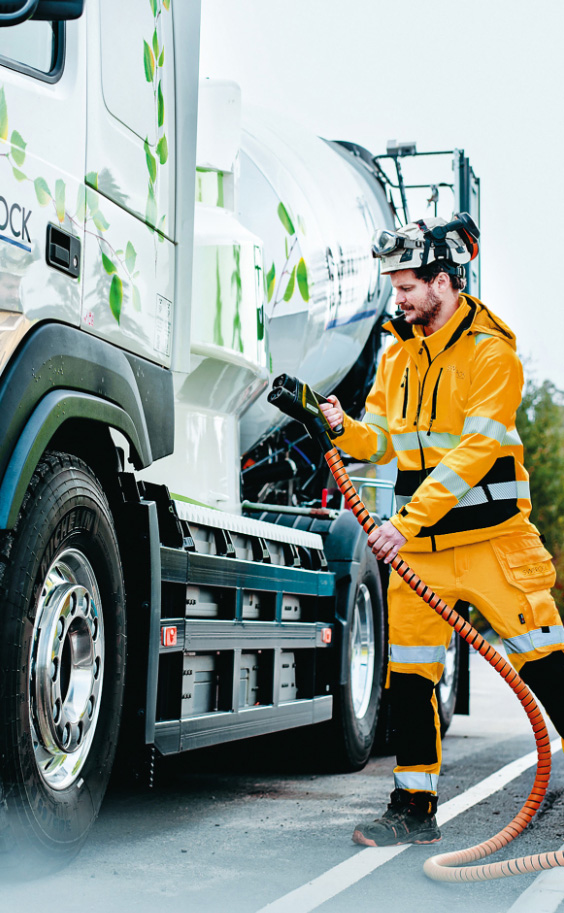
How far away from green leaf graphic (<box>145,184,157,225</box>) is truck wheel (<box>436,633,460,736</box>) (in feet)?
15.3

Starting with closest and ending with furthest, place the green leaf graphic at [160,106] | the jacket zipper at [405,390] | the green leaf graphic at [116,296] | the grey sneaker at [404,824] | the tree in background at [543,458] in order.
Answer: the green leaf graphic at [116,296] < the green leaf graphic at [160,106] < the grey sneaker at [404,824] < the jacket zipper at [405,390] < the tree in background at [543,458]

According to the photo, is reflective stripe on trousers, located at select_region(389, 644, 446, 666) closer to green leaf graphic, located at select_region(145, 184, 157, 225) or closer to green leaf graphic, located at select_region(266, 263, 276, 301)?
green leaf graphic, located at select_region(145, 184, 157, 225)

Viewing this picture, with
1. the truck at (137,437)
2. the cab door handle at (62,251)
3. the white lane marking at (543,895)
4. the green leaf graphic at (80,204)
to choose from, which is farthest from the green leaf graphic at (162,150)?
the white lane marking at (543,895)

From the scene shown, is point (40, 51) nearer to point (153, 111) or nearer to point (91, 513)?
point (153, 111)

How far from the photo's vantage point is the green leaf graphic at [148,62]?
387cm

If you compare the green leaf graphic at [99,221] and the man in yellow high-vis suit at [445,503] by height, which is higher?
the green leaf graphic at [99,221]

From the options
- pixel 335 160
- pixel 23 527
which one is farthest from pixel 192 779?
pixel 335 160

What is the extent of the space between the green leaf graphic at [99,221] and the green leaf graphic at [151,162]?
0.43m

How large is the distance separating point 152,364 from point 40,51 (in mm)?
1109

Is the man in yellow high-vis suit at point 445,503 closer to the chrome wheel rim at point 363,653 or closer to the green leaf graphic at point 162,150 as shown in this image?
the green leaf graphic at point 162,150

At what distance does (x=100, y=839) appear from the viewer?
171 inches

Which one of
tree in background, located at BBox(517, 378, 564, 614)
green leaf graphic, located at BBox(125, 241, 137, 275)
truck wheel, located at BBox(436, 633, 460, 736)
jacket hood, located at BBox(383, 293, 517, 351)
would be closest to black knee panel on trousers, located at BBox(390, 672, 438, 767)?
jacket hood, located at BBox(383, 293, 517, 351)

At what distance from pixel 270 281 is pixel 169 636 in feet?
8.85

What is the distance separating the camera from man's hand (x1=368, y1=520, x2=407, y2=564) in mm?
4250
